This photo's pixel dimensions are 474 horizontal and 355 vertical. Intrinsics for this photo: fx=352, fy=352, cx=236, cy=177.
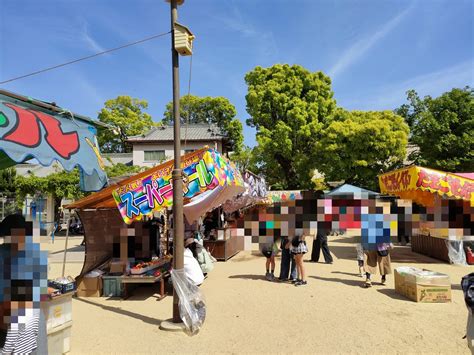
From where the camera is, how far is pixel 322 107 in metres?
27.0

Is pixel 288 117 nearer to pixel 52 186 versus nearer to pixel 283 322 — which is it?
pixel 52 186

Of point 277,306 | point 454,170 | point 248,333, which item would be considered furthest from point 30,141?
point 454,170

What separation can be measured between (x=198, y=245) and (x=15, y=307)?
506cm

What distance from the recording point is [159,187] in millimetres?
6285

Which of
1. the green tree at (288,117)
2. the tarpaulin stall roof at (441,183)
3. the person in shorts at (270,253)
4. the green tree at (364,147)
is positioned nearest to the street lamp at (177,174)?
the person in shorts at (270,253)

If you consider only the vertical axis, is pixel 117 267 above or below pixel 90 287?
above

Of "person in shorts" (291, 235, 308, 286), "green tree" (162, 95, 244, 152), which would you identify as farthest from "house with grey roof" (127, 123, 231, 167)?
"person in shorts" (291, 235, 308, 286)

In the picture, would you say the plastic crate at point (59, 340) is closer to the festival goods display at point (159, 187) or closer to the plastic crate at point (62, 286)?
the plastic crate at point (62, 286)

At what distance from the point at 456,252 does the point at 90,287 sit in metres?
9.03

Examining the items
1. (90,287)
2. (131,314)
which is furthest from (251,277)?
(90,287)

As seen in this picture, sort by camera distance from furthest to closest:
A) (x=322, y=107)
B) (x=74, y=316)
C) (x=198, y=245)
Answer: (x=322, y=107)
(x=198, y=245)
(x=74, y=316)

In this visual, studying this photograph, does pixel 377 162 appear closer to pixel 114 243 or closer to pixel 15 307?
pixel 114 243

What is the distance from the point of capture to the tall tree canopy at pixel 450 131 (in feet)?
64.7

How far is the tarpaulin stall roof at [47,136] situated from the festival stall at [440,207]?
300 inches
